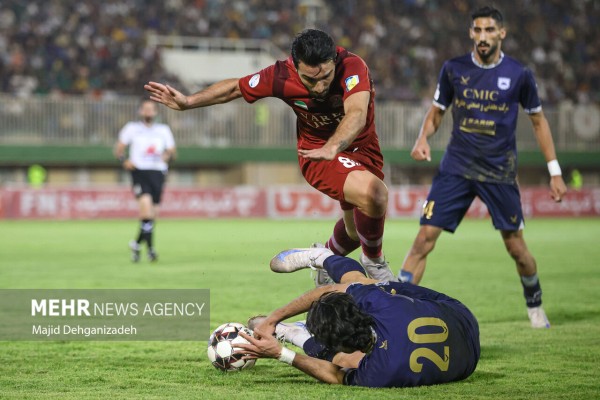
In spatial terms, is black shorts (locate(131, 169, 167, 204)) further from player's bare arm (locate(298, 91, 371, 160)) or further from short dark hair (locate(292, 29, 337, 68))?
short dark hair (locate(292, 29, 337, 68))

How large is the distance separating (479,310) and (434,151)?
23.6 m

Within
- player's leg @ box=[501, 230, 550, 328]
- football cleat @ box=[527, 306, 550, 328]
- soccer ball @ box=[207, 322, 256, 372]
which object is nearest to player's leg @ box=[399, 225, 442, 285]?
player's leg @ box=[501, 230, 550, 328]

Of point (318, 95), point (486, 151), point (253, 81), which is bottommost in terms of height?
point (486, 151)

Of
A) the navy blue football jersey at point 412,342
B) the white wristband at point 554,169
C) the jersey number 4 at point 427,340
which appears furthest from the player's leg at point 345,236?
the jersey number 4 at point 427,340

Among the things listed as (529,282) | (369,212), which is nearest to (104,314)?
(369,212)

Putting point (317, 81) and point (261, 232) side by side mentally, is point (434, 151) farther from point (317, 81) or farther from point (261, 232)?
point (317, 81)

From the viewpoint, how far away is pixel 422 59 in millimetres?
35031

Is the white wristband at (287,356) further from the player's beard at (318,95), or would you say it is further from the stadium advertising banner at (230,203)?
the stadium advertising banner at (230,203)

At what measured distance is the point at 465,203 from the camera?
8.73 metres

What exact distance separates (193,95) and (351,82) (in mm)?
1169

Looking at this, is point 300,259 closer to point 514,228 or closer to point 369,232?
point 369,232

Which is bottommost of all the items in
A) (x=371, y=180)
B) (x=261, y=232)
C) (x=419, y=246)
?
(x=261, y=232)

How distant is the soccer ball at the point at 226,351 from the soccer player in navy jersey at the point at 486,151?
2516 mm

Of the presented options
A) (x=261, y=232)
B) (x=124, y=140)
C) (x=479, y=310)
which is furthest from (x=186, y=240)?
(x=479, y=310)
